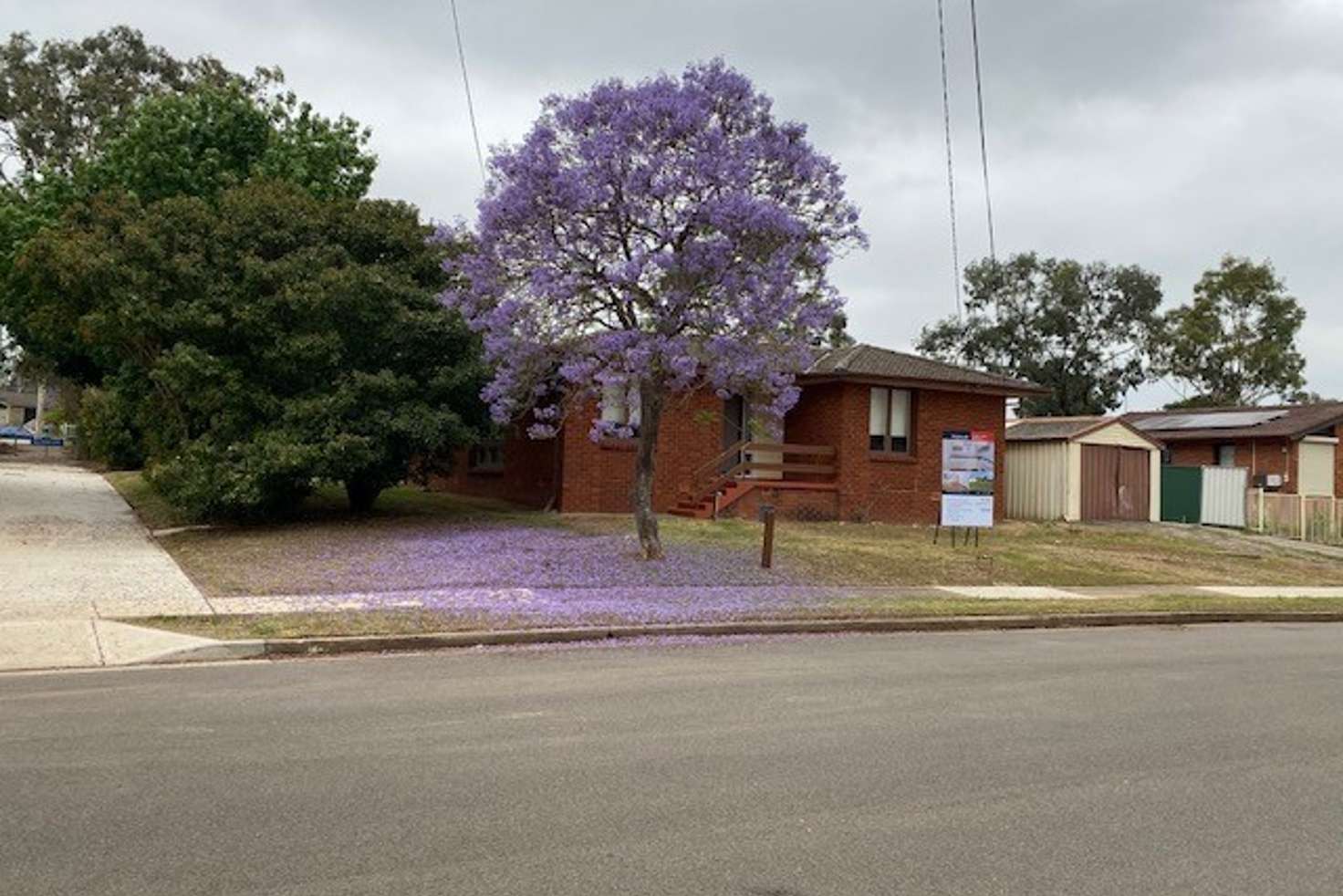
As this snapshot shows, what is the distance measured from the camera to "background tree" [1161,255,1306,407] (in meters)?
50.9

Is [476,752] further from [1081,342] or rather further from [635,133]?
[1081,342]

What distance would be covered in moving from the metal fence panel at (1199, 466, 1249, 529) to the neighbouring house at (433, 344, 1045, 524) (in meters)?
7.42

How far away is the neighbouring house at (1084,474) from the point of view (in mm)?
28906

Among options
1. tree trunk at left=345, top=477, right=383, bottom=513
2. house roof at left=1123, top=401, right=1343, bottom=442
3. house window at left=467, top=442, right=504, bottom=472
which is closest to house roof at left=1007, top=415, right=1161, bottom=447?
house roof at left=1123, top=401, right=1343, bottom=442

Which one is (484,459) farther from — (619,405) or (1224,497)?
(1224,497)

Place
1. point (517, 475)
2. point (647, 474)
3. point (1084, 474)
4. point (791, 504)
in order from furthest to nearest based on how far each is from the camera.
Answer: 1. point (1084, 474)
2. point (517, 475)
3. point (791, 504)
4. point (647, 474)

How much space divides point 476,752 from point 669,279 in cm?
→ 978

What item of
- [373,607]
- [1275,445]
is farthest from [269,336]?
[1275,445]

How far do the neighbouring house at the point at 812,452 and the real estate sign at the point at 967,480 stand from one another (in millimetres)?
4315

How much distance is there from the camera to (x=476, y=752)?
6.48 meters

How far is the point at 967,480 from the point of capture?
19.7 metres

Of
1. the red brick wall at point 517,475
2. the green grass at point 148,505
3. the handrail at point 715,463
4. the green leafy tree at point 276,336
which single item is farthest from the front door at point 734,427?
the green grass at point 148,505

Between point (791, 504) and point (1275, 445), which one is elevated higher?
point (1275, 445)

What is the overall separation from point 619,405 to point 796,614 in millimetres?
7173
